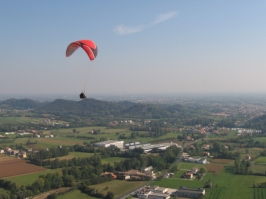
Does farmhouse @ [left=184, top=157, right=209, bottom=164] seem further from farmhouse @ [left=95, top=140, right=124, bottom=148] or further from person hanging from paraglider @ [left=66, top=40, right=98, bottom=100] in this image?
person hanging from paraglider @ [left=66, top=40, right=98, bottom=100]

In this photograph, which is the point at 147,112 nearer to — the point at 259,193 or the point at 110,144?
the point at 110,144

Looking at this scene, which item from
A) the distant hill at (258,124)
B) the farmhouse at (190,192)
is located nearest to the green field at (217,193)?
the farmhouse at (190,192)

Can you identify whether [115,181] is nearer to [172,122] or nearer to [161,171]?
[161,171]

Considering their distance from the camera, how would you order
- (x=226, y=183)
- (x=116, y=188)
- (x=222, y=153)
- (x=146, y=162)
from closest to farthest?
(x=116, y=188) < (x=226, y=183) < (x=146, y=162) < (x=222, y=153)

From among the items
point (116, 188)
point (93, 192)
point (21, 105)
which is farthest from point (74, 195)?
point (21, 105)

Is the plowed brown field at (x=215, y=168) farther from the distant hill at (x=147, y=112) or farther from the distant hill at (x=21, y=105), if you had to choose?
the distant hill at (x=21, y=105)

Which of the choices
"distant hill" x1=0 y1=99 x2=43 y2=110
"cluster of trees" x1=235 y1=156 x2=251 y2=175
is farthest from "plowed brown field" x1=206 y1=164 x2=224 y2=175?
"distant hill" x1=0 y1=99 x2=43 y2=110
